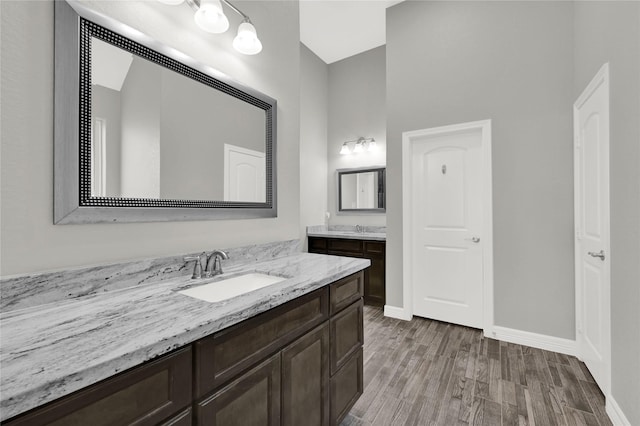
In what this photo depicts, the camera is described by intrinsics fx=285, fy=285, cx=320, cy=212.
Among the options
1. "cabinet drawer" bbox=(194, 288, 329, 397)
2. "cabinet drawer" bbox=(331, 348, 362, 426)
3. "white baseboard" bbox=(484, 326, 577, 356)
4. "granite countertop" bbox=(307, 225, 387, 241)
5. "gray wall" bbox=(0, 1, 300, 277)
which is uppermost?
"gray wall" bbox=(0, 1, 300, 277)

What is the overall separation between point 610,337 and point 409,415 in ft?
4.32

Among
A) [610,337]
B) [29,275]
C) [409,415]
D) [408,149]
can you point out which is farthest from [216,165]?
[610,337]

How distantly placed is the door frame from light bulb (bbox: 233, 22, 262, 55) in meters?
2.08

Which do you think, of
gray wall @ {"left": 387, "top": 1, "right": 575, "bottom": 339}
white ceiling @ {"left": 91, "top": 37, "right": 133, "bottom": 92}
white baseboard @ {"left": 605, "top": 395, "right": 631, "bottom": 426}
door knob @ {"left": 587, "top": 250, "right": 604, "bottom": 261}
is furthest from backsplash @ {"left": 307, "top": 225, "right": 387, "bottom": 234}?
white ceiling @ {"left": 91, "top": 37, "right": 133, "bottom": 92}

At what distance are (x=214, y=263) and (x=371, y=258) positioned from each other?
2.53 m

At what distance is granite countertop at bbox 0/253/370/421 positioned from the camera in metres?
0.56

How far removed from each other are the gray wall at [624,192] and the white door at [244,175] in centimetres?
204

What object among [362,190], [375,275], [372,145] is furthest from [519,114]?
[375,275]

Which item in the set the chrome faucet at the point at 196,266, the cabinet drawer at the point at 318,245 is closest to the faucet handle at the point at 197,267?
the chrome faucet at the point at 196,266

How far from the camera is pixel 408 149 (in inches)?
125

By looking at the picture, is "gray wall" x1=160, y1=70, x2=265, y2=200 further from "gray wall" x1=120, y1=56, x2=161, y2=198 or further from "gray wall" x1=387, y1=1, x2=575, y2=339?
"gray wall" x1=387, y1=1, x2=575, y2=339

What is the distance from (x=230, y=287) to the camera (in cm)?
141

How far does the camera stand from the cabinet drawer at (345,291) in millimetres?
1484

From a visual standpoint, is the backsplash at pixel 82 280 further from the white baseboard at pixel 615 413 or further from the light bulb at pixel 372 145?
the light bulb at pixel 372 145
